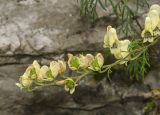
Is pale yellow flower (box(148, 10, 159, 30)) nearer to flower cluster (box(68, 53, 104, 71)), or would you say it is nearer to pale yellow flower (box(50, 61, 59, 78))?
flower cluster (box(68, 53, 104, 71))

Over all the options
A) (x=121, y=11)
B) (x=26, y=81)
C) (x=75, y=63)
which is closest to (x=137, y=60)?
(x=121, y=11)

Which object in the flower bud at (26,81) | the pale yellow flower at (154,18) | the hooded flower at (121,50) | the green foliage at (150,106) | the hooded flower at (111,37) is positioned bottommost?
the green foliage at (150,106)

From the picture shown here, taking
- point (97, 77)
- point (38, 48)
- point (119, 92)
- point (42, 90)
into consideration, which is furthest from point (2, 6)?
point (119, 92)

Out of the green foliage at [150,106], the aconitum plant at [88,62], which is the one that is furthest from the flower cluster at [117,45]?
the green foliage at [150,106]

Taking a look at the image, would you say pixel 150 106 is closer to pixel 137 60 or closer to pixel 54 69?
pixel 137 60

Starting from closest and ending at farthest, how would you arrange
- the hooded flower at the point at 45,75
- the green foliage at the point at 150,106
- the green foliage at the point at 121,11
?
1. the hooded flower at the point at 45,75
2. the green foliage at the point at 121,11
3. the green foliage at the point at 150,106

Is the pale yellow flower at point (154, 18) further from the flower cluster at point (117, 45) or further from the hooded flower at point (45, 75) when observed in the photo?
the hooded flower at point (45, 75)

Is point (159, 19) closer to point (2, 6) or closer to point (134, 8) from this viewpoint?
point (134, 8)
